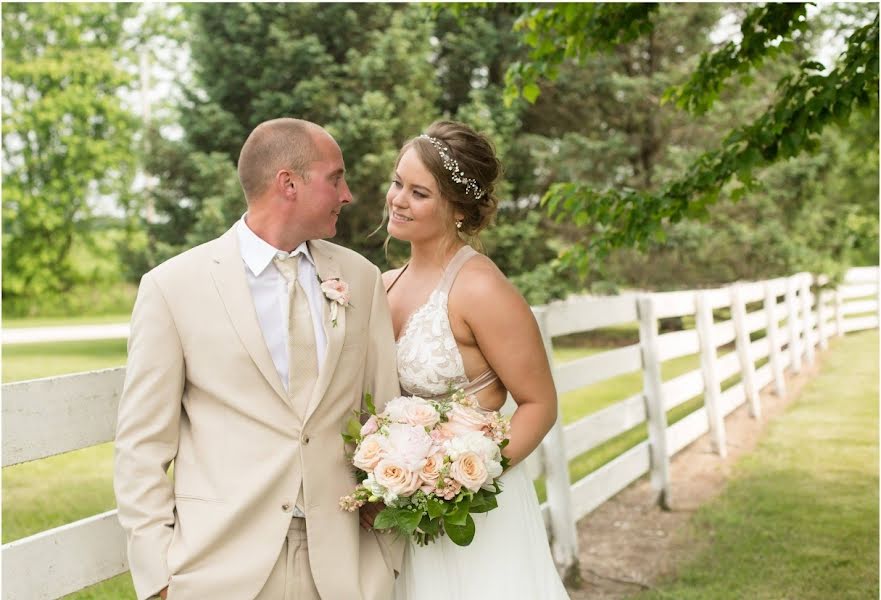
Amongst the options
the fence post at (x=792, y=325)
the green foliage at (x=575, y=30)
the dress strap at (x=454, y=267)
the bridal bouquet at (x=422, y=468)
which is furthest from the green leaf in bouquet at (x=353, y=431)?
the fence post at (x=792, y=325)

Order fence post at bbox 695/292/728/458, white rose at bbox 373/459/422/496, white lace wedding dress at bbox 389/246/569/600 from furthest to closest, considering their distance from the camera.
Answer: fence post at bbox 695/292/728/458 → white lace wedding dress at bbox 389/246/569/600 → white rose at bbox 373/459/422/496

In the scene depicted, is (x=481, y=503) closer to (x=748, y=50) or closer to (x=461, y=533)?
(x=461, y=533)

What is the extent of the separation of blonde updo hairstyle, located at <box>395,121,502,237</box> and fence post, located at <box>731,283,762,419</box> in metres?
7.37

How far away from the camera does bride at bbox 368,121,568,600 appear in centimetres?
310

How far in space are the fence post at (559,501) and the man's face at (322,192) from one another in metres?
2.76

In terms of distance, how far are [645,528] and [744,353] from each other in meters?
4.45

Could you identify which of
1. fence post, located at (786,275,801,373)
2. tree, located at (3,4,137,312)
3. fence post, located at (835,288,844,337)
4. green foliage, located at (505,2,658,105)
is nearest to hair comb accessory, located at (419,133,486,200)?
green foliage, located at (505,2,658,105)

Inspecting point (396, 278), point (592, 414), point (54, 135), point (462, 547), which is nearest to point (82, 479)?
point (592, 414)

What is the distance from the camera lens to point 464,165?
3.29 m

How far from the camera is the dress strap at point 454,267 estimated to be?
128 inches

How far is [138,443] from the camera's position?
2.47m

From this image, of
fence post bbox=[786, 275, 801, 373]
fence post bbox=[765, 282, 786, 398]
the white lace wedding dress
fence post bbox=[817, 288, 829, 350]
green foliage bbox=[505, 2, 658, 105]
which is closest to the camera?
the white lace wedding dress

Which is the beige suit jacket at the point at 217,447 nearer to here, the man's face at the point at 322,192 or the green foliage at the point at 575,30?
the man's face at the point at 322,192

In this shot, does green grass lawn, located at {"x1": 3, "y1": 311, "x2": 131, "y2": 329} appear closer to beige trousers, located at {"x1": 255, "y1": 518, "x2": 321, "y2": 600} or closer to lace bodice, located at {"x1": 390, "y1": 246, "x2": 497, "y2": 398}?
lace bodice, located at {"x1": 390, "y1": 246, "x2": 497, "y2": 398}
